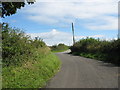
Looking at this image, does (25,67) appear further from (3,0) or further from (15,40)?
(3,0)

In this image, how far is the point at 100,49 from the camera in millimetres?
32625

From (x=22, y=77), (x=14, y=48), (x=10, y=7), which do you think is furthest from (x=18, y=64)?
(x=10, y=7)

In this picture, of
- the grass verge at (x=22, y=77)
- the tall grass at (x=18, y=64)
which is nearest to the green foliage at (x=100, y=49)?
the tall grass at (x=18, y=64)

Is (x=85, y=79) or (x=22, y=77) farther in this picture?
(x=85, y=79)

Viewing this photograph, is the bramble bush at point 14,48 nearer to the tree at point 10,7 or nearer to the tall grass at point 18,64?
the tall grass at point 18,64

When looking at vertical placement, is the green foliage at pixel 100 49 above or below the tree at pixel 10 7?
below

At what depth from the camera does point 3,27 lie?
43.2 ft

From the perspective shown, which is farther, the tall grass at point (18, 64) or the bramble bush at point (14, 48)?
the bramble bush at point (14, 48)

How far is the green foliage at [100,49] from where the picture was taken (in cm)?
2323

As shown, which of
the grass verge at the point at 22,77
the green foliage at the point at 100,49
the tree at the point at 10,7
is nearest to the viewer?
the grass verge at the point at 22,77

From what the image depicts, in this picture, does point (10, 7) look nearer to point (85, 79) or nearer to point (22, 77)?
point (22, 77)

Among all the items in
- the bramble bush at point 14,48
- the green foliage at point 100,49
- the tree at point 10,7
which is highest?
the tree at point 10,7

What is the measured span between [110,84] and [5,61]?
635 centimetres

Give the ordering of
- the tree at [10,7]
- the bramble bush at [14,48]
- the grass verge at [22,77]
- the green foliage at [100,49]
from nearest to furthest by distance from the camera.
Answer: the grass verge at [22,77]
the tree at [10,7]
the bramble bush at [14,48]
the green foliage at [100,49]
